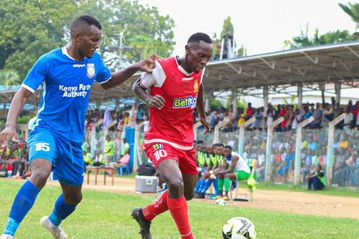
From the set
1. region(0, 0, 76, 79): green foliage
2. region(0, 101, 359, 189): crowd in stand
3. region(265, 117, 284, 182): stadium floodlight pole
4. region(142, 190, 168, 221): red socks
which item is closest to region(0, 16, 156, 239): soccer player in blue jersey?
region(142, 190, 168, 221): red socks

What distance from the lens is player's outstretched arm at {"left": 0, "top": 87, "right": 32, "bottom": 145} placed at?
23.9ft

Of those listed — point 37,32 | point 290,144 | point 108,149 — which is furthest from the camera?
point 37,32

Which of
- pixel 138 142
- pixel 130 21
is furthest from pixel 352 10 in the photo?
pixel 130 21

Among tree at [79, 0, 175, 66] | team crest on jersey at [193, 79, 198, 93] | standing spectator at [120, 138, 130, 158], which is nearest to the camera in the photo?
team crest on jersey at [193, 79, 198, 93]

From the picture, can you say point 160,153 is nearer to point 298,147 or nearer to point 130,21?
point 298,147

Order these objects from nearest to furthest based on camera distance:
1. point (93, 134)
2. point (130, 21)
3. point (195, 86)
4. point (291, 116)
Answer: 1. point (195, 86)
2. point (291, 116)
3. point (93, 134)
4. point (130, 21)

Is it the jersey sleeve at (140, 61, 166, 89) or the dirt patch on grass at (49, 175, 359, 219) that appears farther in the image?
the dirt patch on grass at (49, 175, 359, 219)

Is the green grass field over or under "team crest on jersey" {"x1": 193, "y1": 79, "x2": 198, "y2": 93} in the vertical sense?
under

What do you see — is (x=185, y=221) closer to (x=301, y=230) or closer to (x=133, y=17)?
(x=301, y=230)

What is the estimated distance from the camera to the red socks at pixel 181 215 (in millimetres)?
8172

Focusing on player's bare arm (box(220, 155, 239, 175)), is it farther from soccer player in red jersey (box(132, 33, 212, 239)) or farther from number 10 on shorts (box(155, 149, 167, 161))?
number 10 on shorts (box(155, 149, 167, 161))

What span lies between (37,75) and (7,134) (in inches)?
34.1

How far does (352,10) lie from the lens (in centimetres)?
3584

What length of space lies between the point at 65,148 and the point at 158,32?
278 ft
